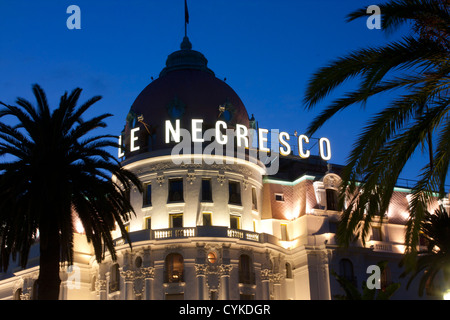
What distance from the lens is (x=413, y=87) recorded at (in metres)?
20.1

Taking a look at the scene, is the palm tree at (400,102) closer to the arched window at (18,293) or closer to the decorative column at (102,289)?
the decorative column at (102,289)

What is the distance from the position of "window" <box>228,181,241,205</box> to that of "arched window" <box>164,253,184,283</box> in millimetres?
7315

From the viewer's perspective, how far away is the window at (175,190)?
194 ft

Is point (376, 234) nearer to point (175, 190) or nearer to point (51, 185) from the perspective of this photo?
point (175, 190)

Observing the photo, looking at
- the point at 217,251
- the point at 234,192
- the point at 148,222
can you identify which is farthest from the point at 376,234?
the point at 148,222

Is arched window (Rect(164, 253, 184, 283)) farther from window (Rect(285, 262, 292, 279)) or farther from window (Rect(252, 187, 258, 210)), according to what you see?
window (Rect(285, 262, 292, 279))

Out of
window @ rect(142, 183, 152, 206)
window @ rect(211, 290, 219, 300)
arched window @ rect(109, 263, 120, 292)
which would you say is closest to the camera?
window @ rect(211, 290, 219, 300)

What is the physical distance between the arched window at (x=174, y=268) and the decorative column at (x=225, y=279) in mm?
3307

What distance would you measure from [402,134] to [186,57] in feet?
160

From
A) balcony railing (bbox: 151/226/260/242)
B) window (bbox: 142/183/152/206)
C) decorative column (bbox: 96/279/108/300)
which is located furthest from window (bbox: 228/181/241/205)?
decorative column (bbox: 96/279/108/300)

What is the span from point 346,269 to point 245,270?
9.81 metres

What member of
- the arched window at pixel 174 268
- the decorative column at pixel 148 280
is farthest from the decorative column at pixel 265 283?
the decorative column at pixel 148 280

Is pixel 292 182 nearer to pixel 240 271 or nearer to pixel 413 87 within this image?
pixel 240 271

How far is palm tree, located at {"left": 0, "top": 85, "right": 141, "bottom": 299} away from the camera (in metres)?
31.6
